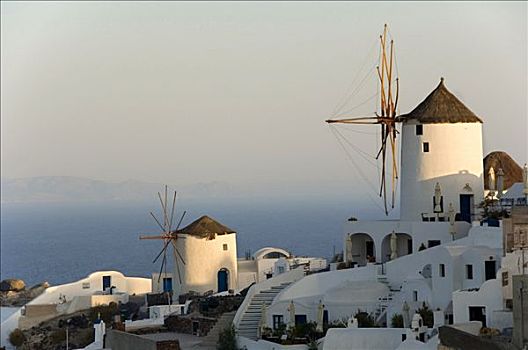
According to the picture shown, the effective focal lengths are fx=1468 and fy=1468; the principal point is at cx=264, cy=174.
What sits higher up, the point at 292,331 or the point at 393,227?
the point at 393,227

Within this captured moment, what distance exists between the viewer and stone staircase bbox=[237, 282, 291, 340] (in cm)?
3528

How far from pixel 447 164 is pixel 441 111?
Result: 4.58 feet

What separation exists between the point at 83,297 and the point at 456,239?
Result: 14.0 metres

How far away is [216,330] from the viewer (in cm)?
3622

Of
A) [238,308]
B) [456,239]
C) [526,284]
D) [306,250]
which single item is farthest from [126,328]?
[306,250]

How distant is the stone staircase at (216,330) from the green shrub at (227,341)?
26 centimetres

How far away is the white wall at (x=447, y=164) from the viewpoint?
38.2 m

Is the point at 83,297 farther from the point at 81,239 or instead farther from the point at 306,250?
the point at 81,239

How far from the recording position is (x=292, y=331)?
3316 cm

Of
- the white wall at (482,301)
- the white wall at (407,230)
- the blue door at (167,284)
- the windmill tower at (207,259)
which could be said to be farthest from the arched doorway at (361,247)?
the white wall at (482,301)

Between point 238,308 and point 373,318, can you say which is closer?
point 373,318

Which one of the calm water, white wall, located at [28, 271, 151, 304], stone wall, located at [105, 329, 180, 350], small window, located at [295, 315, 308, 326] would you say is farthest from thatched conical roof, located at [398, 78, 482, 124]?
the calm water

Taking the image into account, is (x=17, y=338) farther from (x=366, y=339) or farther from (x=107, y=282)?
(x=366, y=339)

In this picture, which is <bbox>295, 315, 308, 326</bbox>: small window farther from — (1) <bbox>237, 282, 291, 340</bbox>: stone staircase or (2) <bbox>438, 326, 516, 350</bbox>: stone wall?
(2) <bbox>438, 326, 516, 350</bbox>: stone wall
